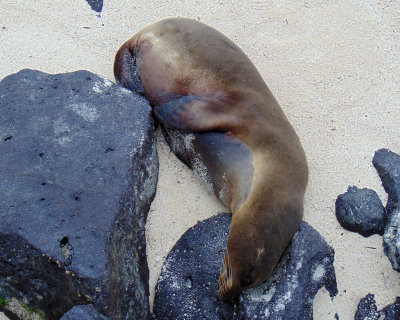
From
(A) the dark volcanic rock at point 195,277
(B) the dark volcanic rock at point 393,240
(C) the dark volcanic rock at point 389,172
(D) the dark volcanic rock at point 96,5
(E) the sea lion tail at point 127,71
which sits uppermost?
(D) the dark volcanic rock at point 96,5

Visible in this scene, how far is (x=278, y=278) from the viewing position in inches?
127

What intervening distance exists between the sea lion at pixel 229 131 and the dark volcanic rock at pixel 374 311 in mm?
615

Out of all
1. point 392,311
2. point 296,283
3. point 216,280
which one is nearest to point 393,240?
point 392,311

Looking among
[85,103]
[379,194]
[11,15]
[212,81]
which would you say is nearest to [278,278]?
[379,194]

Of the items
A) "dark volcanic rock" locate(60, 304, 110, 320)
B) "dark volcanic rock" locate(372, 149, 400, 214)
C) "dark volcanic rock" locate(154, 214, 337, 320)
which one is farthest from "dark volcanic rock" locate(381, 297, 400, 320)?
"dark volcanic rock" locate(60, 304, 110, 320)

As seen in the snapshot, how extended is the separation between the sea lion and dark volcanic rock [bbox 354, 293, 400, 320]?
2.02 feet

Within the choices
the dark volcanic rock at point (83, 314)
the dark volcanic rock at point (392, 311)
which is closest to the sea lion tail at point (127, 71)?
the dark volcanic rock at point (83, 314)

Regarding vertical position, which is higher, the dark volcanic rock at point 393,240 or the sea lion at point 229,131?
the sea lion at point 229,131

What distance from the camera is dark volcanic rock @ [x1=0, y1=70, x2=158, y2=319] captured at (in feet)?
9.41

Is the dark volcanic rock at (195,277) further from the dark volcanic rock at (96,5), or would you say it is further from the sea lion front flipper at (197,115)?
the dark volcanic rock at (96,5)

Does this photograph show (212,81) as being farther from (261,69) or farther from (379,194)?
(379,194)

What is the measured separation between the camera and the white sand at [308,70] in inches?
139

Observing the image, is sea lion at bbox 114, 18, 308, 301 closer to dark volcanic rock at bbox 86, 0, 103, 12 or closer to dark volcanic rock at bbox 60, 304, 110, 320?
dark volcanic rock at bbox 86, 0, 103, 12

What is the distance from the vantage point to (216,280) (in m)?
3.28
